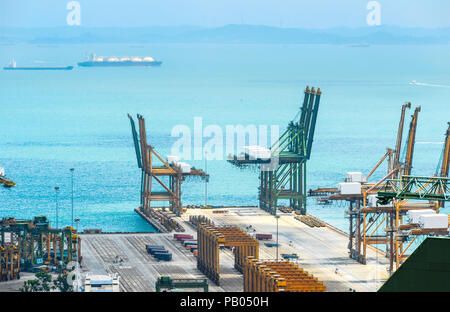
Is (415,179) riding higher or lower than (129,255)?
higher

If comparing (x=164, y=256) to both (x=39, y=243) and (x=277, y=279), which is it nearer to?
(x=39, y=243)

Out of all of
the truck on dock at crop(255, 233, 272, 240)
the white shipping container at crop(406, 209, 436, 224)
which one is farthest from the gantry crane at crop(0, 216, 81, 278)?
the white shipping container at crop(406, 209, 436, 224)

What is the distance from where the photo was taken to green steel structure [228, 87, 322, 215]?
308ft

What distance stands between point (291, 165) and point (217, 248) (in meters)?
33.6

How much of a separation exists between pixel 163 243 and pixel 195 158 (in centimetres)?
6737

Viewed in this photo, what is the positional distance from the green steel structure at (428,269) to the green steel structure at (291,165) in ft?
250

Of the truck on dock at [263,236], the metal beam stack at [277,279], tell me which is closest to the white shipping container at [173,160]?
the truck on dock at [263,236]

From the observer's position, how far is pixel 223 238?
213 feet

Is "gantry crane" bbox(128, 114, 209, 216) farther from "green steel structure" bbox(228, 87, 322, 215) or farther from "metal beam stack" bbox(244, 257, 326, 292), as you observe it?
"metal beam stack" bbox(244, 257, 326, 292)

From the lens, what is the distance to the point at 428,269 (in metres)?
16.5

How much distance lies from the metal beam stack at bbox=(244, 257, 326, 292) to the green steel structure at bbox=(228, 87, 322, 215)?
3606 cm

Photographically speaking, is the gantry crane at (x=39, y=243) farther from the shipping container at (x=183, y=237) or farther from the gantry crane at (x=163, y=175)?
the gantry crane at (x=163, y=175)

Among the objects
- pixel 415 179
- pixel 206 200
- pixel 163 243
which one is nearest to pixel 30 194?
pixel 206 200
